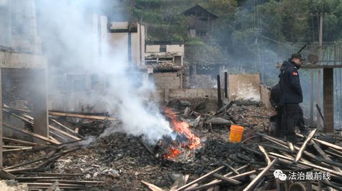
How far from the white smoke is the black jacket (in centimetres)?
387

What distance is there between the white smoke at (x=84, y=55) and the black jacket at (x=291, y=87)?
12.7 ft

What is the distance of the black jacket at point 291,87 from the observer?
9.87 metres

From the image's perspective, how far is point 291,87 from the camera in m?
9.92

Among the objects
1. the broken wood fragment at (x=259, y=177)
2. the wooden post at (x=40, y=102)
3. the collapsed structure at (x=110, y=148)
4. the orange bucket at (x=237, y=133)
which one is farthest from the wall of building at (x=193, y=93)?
the broken wood fragment at (x=259, y=177)

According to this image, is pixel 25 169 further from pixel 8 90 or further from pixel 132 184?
pixel 8 90

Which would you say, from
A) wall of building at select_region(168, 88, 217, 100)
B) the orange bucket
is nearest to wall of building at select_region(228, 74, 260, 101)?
wall of building at select_region(168, 88, 217, 100)

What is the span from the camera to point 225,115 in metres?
16.2

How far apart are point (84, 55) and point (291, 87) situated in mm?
9666

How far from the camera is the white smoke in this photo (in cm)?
1388

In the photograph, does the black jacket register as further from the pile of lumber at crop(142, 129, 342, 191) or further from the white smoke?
the white smoke

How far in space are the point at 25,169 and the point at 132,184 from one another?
2435mm

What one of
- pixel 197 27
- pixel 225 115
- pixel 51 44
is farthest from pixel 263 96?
pixel 197 27

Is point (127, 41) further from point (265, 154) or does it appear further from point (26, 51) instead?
point (265, 154)

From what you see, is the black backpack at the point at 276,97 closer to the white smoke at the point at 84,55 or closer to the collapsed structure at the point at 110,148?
the collapsed structure at the point at 110,148
